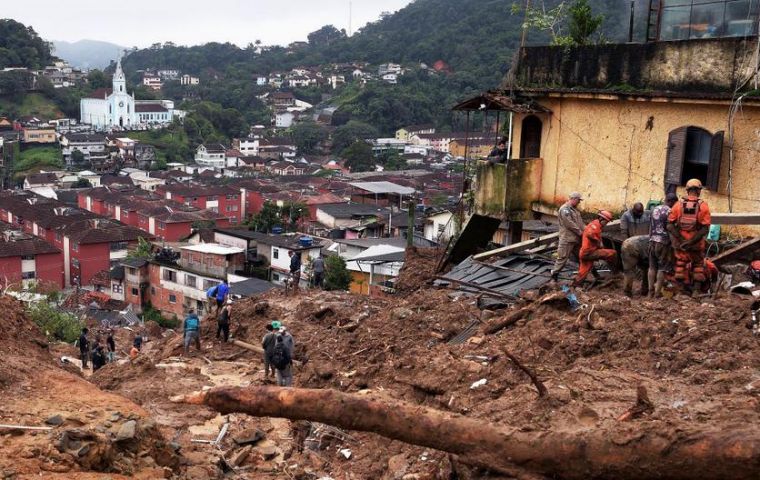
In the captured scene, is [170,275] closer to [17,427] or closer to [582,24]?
[582,24]

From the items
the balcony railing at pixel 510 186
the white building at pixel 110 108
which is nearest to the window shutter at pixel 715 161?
the balcony railing at pixel 510 186

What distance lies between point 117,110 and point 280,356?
11396 centimetres

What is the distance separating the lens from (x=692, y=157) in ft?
41.2

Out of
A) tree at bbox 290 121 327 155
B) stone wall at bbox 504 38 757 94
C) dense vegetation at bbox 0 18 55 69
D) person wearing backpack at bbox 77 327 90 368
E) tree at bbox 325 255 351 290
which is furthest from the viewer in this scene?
dense vegetation at bbox 0 18 55 69

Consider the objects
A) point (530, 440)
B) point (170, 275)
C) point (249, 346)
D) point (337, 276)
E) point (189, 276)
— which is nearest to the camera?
point (530, 440)

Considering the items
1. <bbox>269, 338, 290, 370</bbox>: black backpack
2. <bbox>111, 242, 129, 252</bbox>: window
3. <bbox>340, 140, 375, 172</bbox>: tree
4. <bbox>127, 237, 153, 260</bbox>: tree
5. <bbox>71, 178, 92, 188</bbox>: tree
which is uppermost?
<bbox>269, 338, 290, 370</bbox>: black backpack

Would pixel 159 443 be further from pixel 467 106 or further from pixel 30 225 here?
Answer: pixel 30 225

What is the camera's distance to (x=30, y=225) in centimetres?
5903

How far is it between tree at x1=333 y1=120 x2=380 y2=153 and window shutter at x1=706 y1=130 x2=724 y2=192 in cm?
9478

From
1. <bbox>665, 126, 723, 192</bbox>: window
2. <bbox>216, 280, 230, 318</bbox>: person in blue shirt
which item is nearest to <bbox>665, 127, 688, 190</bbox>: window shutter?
<bbox>665, 126, 723, 192</bbox>: window

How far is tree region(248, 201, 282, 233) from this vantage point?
57094mm

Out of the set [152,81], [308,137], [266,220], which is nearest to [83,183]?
[266,220]

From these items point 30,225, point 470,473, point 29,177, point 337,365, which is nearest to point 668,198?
point 337,365

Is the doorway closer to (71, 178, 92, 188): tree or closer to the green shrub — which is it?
the green shrub
